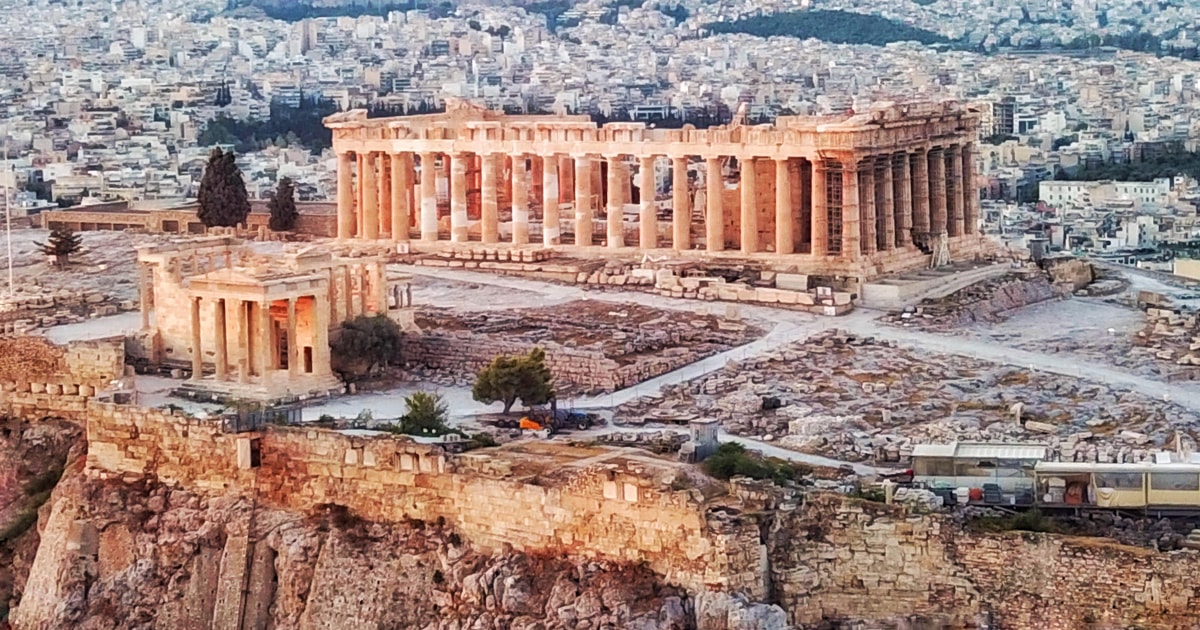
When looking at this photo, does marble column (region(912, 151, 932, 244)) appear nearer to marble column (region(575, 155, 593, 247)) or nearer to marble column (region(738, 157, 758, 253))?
marble column (region(738, 157, 758, 253))

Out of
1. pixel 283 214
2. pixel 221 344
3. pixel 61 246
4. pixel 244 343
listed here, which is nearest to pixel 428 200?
pixel 283 214

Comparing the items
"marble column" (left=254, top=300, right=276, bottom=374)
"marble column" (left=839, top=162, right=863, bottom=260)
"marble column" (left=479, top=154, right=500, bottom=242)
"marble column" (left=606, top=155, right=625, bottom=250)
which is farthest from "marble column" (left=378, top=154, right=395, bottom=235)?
"marble column" (left=254, top=300, right=276, bottom=374)

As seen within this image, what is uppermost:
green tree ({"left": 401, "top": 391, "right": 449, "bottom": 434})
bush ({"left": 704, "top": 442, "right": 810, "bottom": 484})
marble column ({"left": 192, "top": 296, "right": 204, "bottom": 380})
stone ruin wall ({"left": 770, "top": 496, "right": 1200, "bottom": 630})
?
marble column ({"left": 192, "top": 296, "right": 204, "bottom": 380})

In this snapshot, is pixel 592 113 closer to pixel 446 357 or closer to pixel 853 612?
pixel 446 357

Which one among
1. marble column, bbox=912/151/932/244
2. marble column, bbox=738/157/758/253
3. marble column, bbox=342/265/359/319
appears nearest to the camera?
marble column, bbox=342/265/359/319

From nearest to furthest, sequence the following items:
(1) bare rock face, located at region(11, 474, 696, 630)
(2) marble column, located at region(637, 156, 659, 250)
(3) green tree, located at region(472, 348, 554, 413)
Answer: (1) bare rock face, located at region(11, 474, 696, 630) → (3) green tree, located at region(472, 348, 554, 413) → (2) marble column, located at region(637, 156, 659, 250)

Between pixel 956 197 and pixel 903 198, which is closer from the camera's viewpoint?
pixel 903 198

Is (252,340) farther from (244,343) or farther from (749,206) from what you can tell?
(749,206)
